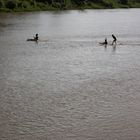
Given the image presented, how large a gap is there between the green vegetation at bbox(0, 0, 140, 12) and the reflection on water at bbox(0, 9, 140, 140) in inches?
1411

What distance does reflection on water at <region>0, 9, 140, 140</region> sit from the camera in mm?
17469

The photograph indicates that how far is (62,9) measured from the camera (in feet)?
283

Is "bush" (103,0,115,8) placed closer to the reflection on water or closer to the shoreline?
the shoreline

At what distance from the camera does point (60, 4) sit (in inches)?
3438

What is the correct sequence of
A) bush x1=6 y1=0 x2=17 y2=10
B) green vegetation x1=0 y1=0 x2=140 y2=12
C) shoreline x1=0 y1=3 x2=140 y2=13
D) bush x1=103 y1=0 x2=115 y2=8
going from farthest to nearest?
bush x1=103 y1=0 x2=115 y2=8 → green vegetation x1=0 y1=0 x2=140 y2=12 → bush x1=6 y1=0 x2=17 y2=10 → shoreline x1=0 y1=3 x2=140 y2=13

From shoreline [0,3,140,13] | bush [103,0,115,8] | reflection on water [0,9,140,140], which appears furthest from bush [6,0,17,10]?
reflection on water [0,9,140,140]

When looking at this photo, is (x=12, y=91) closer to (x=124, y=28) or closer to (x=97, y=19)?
(x=124, y=28)

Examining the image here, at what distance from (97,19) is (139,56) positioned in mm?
33721

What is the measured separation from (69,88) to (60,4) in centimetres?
6520

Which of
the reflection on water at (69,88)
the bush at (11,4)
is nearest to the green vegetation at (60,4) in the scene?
the bush at (11,4)

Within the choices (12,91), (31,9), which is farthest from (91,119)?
(31,9)

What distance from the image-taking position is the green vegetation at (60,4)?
267 ft

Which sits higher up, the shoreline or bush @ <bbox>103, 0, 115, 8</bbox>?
bush @ <bbox>103, 0, 115, 8</bbox>

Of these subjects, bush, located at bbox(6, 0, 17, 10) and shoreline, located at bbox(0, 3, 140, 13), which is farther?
bush, located at bbox(6, 0, 17, 10)
